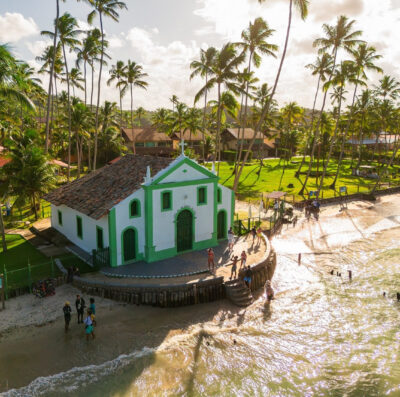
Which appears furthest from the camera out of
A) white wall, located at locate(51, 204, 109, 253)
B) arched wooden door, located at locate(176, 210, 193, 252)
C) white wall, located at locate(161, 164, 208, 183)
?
arched wooden door, located at locate(176, 210, 193, 252)

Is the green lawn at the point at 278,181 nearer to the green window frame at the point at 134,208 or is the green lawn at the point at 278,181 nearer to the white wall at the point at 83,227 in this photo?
the white wall at the point at 83,227

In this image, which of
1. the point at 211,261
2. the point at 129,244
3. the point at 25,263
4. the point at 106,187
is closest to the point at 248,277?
the point at 211,261

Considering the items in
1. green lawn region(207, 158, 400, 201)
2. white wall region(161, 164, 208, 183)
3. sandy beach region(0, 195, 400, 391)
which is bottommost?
sandy beach region(0, 195, 400, 391)

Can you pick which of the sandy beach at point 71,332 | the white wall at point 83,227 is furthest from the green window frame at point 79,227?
the sandy beach at point 71,332

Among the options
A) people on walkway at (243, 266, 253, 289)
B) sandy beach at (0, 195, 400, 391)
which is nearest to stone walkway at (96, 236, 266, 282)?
people on walkway at (243, 266, 253, 289)

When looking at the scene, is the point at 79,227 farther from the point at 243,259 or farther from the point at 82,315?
the point at 243,259

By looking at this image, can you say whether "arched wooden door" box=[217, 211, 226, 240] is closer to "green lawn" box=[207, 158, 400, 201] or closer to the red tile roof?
the red tile roof

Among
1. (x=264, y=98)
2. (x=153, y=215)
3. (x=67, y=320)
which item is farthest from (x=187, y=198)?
(x=264, y=98)
